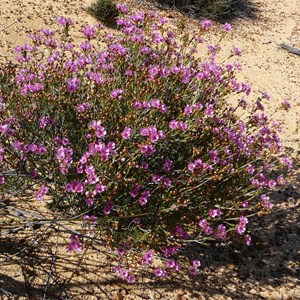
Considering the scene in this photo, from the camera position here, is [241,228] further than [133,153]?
Yes

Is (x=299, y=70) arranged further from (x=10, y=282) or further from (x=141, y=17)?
(x=10, y=282)

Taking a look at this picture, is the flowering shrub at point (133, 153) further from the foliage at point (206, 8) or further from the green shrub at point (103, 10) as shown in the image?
the foliage at point (206, 8)

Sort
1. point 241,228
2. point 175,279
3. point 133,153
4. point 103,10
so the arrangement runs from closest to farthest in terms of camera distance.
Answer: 1. point 133,153
2. point 241,228
3. point 175,279
4. point 103,10

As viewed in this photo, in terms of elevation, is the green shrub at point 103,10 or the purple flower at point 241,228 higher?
the green shrub at point 103,10

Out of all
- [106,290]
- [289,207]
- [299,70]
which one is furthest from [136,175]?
[299,70]

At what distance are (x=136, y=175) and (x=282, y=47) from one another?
8.08 meters

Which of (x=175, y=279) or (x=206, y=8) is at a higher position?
(x=206, y=8)

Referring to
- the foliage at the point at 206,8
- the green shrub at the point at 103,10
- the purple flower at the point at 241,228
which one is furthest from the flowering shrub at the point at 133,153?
the foliage at the point at 206,8

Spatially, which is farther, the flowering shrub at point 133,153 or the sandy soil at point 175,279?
the sandy soil at point 175,279

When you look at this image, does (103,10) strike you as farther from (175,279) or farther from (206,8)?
(175,279)

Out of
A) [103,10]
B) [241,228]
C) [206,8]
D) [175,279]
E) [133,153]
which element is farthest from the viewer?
[206,8]

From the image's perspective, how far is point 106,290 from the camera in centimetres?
357

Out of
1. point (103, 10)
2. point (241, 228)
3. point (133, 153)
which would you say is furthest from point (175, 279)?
point (103, 10)

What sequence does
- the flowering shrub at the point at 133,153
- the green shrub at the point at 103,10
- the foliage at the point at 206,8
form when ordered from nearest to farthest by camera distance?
the flowering shrub at the point at 133,153, the green shrub at the point at 103,10, the foliage at the point at 206,8
